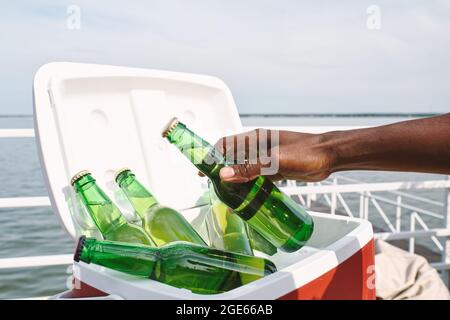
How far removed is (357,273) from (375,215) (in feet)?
20.7

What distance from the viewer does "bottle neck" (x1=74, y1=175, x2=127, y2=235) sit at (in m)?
0.77

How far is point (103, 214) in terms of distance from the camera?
0.77m

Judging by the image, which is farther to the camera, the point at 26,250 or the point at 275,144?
the point at 26,250

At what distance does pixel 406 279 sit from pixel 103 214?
1.40m

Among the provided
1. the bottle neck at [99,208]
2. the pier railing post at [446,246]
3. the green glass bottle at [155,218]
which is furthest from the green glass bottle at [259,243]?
the pier railing post at [446,246]

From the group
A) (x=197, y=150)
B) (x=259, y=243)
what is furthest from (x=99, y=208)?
(x=259, y=243)

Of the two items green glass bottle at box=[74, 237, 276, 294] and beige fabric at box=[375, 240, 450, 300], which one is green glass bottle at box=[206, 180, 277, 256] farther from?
beige fabric at box=[375, 240, 450, 300]

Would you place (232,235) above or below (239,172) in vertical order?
below

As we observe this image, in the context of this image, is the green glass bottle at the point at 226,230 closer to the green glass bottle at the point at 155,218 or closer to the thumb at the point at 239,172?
the green glass bottle at the point at 155,218

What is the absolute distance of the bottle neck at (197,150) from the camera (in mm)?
774

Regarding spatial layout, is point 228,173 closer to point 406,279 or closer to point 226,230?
point 226,230
